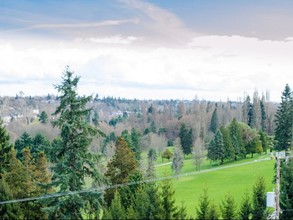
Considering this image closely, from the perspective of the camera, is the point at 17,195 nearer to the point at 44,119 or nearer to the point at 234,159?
the point at 234,159

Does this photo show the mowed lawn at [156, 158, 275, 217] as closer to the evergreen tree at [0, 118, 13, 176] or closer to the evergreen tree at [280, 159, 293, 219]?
the evergreen tree at [280, 159, 293, 219]

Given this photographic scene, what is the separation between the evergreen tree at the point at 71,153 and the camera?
21.6 metres

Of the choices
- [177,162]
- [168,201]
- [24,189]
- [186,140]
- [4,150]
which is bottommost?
[177,162]

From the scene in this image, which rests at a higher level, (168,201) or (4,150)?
(4,150)

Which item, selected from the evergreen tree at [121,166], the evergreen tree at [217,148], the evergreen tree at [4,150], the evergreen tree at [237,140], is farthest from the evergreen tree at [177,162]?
the evergreen tree at [4,150]

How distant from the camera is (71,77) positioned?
71.1 ft

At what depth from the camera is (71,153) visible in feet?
72.9

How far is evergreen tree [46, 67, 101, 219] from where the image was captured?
21641 millimetres

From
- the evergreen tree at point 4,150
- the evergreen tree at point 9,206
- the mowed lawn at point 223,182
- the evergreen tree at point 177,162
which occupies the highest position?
the evergreen tree at point 4,150

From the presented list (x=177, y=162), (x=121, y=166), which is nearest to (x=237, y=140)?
(x=177, y=162)

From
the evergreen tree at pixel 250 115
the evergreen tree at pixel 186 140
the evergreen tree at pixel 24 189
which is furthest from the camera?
the evergreen tree at pixel 250 115

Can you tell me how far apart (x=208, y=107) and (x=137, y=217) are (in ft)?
401

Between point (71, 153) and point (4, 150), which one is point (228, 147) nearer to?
point (4, 150)

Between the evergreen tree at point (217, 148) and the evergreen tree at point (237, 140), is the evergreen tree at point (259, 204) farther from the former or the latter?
the evergreen tree at point (237, 140)
